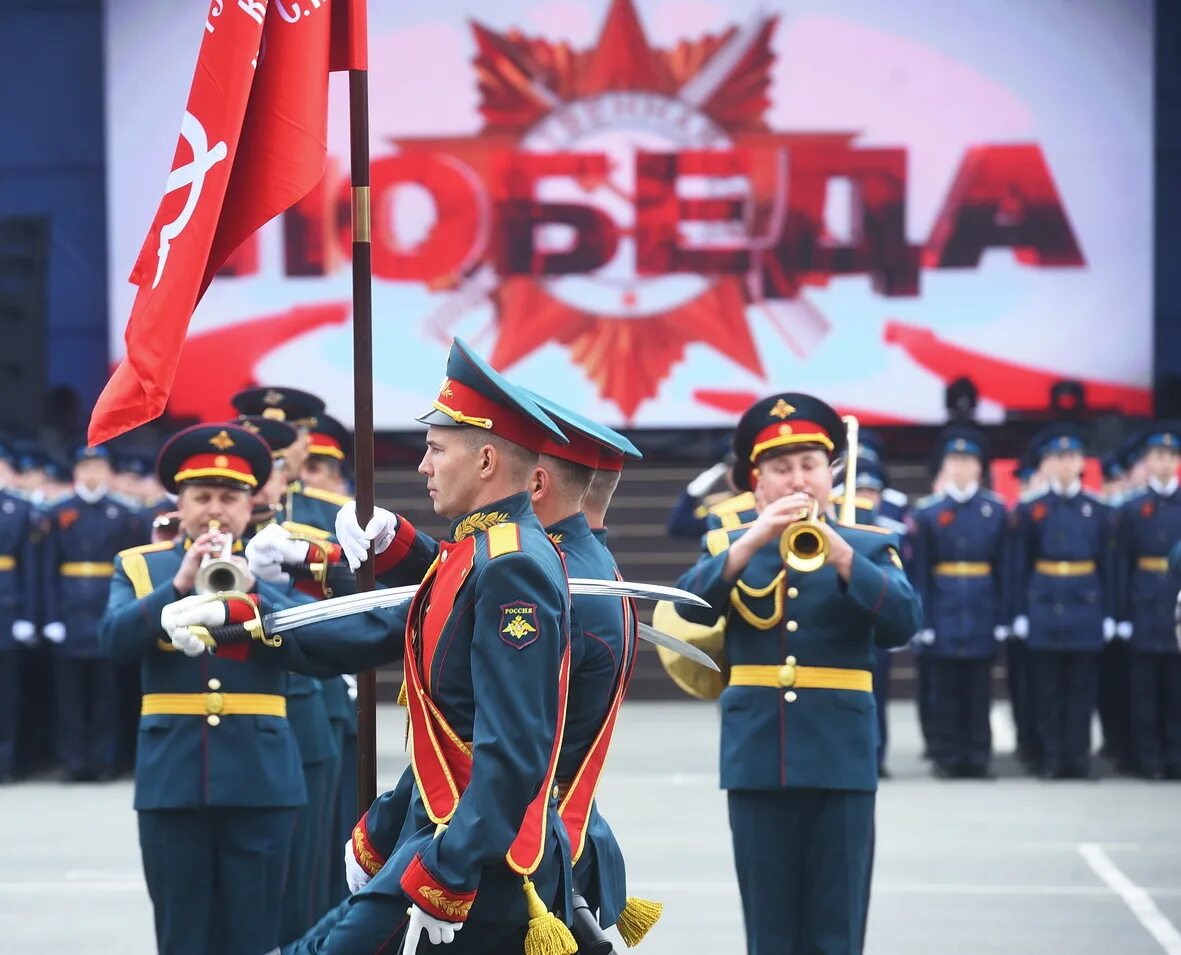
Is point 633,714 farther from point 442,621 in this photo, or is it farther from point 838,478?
point 442,621

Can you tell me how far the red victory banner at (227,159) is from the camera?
445 cm

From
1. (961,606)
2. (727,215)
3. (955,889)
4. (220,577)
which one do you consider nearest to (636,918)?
(220,577)

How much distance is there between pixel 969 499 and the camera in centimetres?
1220

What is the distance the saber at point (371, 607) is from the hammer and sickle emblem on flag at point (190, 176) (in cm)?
78

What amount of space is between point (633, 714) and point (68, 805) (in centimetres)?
531

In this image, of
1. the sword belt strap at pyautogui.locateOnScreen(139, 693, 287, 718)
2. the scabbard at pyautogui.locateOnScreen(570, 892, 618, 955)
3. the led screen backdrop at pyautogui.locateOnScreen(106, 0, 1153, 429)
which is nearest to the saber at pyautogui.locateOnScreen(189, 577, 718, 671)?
the scabbard at pyautogui.locateOnScreen(570, 892, 618, 955)

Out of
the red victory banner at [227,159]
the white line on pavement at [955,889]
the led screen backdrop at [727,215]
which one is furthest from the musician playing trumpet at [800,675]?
the led screen backdrop at [727,215]

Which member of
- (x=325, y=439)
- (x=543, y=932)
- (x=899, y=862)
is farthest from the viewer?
(x=899, y=862)

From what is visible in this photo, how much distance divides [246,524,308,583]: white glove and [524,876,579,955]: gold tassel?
4.45ft

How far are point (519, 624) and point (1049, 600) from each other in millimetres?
9060

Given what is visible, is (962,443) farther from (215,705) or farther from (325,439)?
(215,705)

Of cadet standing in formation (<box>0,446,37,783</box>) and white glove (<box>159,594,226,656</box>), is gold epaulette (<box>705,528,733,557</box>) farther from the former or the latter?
cadet standing in formation (<box>0,446,37,783</box>)

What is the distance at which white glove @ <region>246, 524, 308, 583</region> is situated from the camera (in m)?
4.71

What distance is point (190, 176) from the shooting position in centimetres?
450
